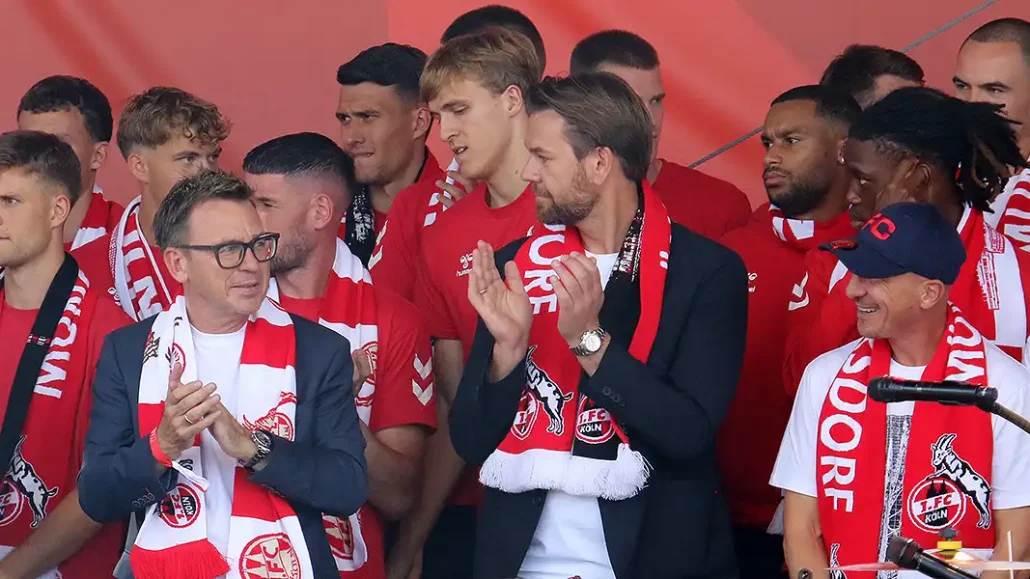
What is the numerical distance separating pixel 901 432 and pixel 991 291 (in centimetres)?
53

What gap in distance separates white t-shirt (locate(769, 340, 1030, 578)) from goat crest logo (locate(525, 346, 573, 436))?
0.44 meters

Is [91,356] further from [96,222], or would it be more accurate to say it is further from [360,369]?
[96,222]

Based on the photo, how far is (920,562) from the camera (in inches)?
79.1

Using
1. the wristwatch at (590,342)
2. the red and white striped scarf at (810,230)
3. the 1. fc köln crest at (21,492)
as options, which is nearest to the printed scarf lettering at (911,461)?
the wristwatch at (590,342)

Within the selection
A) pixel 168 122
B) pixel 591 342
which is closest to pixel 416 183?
pixel 168 122

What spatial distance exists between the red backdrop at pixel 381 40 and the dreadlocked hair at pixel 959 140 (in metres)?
1.56

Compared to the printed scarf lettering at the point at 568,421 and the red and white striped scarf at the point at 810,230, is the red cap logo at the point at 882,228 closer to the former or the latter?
the printed scarf lettering at the point at 568,421

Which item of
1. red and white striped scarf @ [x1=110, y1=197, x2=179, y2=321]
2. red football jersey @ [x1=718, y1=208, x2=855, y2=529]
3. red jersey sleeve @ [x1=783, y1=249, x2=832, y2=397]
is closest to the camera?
red jersey sleeve @ [x1=783, y1=249, x2=832, y2=397]

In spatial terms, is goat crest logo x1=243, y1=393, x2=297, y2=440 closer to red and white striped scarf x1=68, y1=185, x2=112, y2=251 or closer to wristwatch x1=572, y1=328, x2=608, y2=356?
wristwatch x1=572, y1=328, x2=608, y2=356

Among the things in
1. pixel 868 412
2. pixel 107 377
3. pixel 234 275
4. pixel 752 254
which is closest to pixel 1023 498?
pixel 868 412

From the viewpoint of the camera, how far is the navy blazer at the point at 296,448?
9.59 feet

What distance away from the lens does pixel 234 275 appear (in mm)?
3094

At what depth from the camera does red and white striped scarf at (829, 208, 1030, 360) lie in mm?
3309

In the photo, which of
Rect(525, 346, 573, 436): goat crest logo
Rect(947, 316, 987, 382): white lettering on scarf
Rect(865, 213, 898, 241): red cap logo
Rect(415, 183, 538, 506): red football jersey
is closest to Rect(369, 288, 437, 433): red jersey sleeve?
Rect(415, 183, 538, 506): red football jersey
